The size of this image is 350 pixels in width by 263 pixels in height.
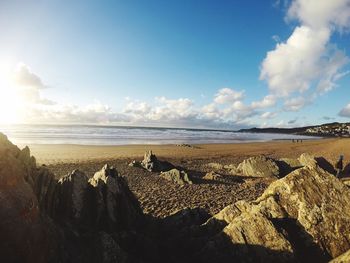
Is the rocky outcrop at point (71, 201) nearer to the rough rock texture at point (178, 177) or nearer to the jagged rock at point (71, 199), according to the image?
the jagged rock at point (71, 199)

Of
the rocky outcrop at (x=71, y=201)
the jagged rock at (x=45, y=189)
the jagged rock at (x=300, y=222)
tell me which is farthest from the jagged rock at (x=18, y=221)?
the jagged rock at (x=300, y=222)

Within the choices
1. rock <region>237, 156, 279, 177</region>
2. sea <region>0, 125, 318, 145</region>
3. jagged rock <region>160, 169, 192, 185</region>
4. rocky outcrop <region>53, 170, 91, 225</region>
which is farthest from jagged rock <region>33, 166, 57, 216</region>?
sea <region>0, 125, 318, 145</region>

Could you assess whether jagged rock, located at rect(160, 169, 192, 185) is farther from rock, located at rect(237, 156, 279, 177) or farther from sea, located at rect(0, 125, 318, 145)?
sea, located at rect(0, 125, 318, 145)

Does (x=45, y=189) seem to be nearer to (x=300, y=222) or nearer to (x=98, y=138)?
(x=300, y=222)

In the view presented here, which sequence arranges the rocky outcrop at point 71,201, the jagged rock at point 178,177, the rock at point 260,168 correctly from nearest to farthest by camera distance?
the rocky outcrop at point 71,201
the jagged rock at point 178,177
the rock at point 260,168

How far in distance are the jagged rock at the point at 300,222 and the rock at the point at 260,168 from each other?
65.3ft

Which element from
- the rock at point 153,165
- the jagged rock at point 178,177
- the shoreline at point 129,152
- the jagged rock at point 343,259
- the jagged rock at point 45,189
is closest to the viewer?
the jagged rock at point 343,259

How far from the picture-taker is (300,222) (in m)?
9.68

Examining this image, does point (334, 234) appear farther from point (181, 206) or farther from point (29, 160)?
point (181, 206)

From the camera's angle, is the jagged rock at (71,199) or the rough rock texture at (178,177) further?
the rough rock texture at (178,177)

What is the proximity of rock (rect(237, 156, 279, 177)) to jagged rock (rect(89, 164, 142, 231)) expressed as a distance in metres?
20.3

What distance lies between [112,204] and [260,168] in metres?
22.3

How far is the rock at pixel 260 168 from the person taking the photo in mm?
30142

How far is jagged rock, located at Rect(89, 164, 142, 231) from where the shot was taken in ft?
33.9
